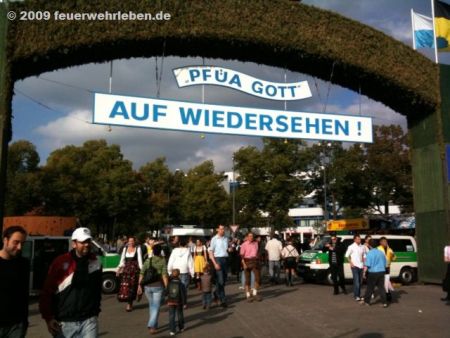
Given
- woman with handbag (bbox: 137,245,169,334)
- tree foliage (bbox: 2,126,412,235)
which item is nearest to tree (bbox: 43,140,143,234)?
tree foliage (bbox: 2,126,412,235)

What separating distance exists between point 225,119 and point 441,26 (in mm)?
8986

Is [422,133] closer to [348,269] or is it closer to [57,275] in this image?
[348,269]

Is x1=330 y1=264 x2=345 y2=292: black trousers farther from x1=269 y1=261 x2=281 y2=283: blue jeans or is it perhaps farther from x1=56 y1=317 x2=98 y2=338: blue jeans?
x1=56 y1=317 x2=98 y2=338: blue jeans

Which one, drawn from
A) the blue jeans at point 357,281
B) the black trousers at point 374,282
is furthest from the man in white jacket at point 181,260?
the blue jeans at point 357,281

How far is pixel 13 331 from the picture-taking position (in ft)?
14.7

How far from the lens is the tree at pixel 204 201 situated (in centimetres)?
5103

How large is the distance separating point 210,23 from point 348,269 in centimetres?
1038

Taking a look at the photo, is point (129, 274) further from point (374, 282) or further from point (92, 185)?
point (92, 185)

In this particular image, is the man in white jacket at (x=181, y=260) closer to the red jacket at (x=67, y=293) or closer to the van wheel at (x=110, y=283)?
the van wheel at (x=110, y=283)

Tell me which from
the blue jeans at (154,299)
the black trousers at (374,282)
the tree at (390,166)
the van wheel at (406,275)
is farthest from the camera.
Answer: the tree at (390,166)

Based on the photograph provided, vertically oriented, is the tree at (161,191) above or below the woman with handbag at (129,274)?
above

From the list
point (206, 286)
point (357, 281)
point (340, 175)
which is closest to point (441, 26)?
point (357, 281)

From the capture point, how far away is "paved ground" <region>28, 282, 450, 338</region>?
357 inches

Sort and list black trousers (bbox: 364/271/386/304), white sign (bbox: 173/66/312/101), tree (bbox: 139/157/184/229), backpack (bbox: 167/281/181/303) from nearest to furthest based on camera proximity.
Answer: backpack (bbox: 167/281/181/303)
white sign (bbox: 173/66/312/101)
black trousers (bbox: 364/271/386/304)
tree (bbox: 139/157/184/229)
